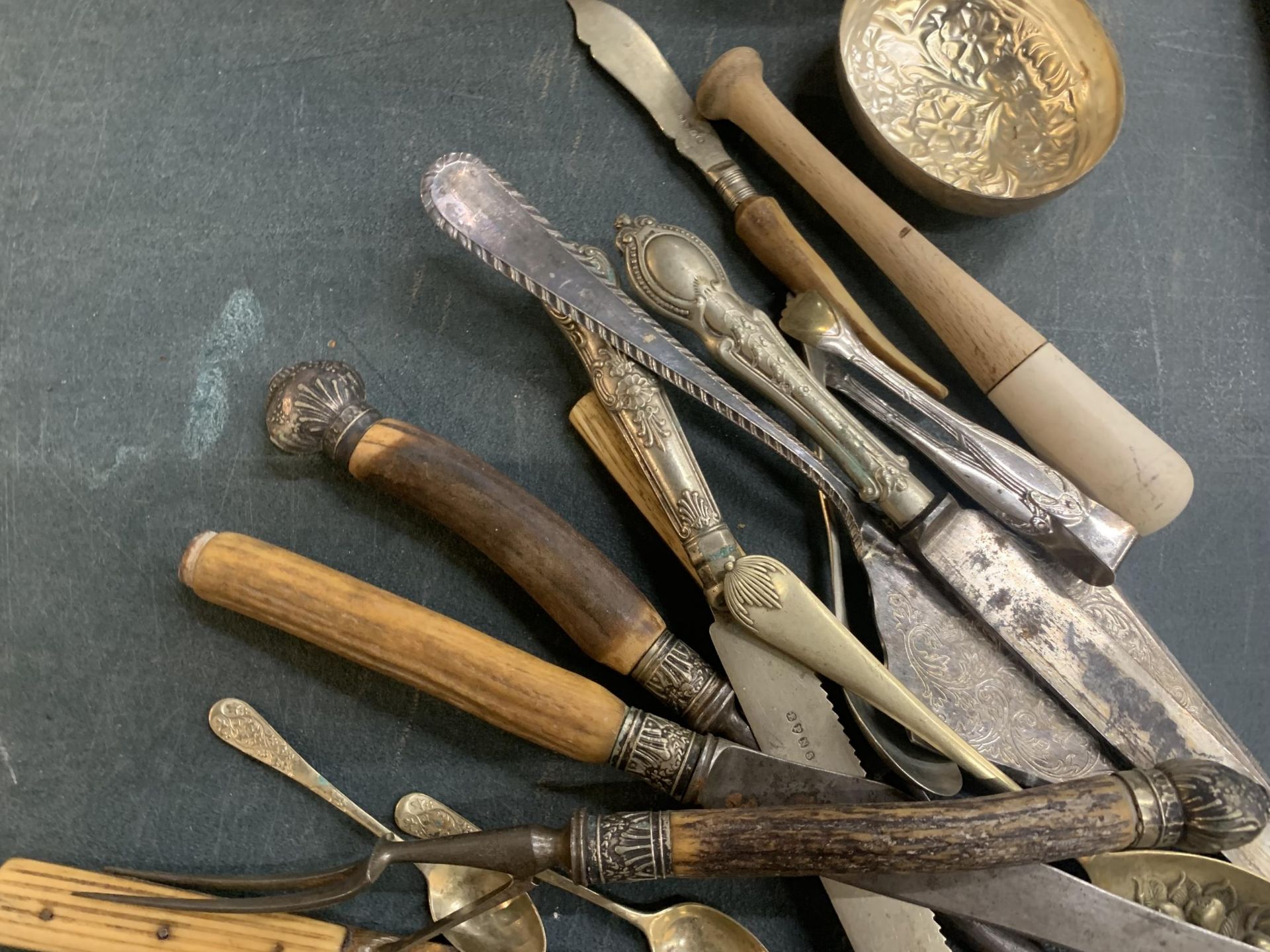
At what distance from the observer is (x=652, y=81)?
1222 mm

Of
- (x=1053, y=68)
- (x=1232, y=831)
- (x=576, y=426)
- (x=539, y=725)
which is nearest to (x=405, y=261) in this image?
(x=576, y=426)

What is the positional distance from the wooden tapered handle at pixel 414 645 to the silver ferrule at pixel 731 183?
2.21ft

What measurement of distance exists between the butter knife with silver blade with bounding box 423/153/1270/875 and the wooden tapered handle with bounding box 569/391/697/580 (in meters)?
0.09

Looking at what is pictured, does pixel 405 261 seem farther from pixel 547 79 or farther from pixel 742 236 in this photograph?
pixel 742 236

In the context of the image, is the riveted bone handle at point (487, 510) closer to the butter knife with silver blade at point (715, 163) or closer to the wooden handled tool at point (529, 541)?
the wooden handled tool at point (529, 541)

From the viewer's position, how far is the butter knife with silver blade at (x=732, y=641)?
3.18ft

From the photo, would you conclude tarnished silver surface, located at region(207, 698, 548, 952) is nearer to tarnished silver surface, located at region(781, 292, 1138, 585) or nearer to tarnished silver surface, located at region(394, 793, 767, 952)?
tarnished silver surface, located at region(394, 793, 767, 952)

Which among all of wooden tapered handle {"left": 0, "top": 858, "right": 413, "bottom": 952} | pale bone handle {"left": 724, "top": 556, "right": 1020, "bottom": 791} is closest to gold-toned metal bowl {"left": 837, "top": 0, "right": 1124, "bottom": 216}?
pale bone handle {"left": 724, "top": 556, "right": 1020, "bottom": 791}

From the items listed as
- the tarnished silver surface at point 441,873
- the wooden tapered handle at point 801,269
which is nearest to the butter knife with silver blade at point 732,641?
the wooden tapered handle at point 801,269

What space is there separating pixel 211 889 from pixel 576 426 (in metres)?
0.69

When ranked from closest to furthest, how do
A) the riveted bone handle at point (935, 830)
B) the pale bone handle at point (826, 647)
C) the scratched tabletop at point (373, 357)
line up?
the riveted bone handle at point (935, 830) < the pale bone handle at point (826, 647) < the scratched tabletop at point (373, 357)

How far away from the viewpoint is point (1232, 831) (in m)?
0.85

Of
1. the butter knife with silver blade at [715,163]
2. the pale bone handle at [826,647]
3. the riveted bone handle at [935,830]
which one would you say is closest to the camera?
the riveted bone handle at [935,830]

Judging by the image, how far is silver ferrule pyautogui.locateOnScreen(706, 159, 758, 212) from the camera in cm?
119
